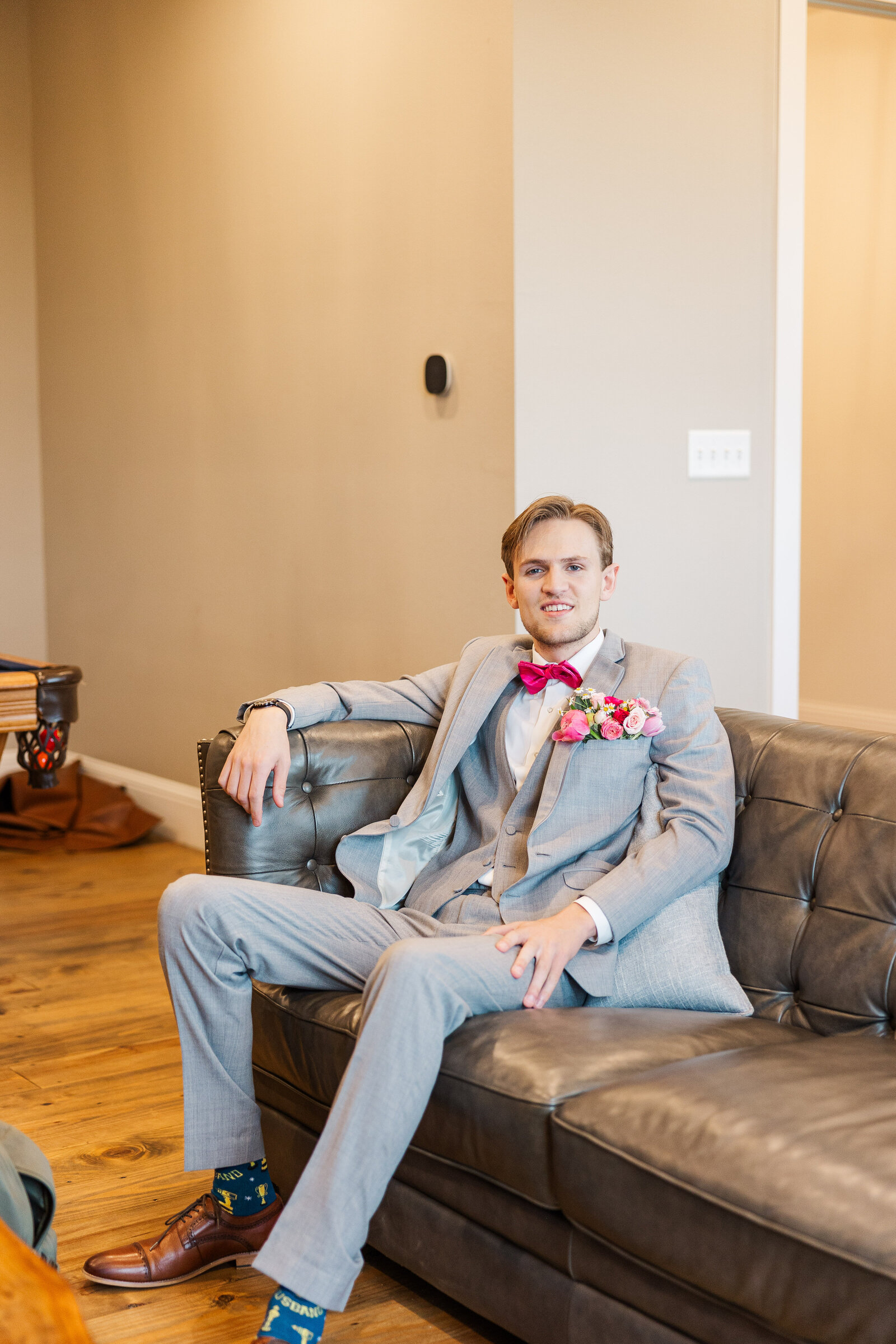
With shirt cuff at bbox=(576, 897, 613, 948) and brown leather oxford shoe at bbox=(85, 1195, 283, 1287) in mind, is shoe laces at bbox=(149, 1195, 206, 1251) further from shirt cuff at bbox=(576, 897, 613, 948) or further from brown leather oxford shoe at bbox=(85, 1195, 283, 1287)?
shirt cuff at bbox=(576, 897, 613, 948)

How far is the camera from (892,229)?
5418 mm

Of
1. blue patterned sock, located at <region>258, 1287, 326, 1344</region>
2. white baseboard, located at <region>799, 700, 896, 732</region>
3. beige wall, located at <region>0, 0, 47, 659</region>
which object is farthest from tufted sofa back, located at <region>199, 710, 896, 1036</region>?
beige wall, located at <region>0, 0, 47, 659</region>

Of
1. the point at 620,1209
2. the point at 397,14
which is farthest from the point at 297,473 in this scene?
the point at 620,1209

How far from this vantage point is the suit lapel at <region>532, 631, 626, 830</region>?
2.10m

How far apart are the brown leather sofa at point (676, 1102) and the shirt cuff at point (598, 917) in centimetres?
11

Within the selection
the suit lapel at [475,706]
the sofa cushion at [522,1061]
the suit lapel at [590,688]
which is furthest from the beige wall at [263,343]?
the sofa cushion at [522,1061]

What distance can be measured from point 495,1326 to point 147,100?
4.42 meters

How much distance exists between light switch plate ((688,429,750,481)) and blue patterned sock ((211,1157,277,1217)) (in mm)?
2130

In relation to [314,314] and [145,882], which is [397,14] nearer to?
[314,314]

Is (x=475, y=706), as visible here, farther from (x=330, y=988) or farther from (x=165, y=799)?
(x=165, y=799)

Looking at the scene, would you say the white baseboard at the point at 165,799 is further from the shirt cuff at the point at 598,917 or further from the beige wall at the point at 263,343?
the shirt cuff at the point at 598,917

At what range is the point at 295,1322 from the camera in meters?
1.60

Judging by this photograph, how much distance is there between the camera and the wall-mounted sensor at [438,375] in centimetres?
339

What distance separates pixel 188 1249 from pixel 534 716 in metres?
1.03
